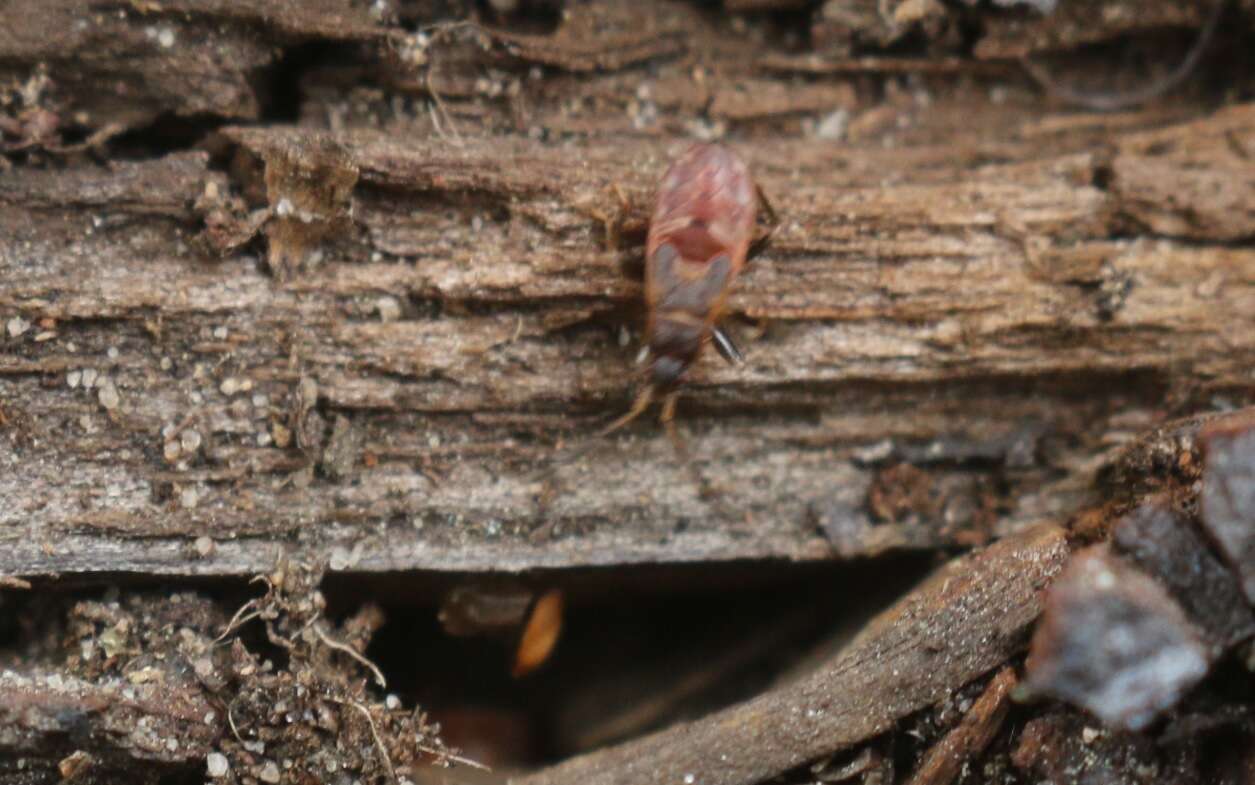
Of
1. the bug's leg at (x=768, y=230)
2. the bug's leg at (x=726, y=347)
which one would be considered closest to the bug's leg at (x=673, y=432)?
the bug's leg at (x=726, y=347)

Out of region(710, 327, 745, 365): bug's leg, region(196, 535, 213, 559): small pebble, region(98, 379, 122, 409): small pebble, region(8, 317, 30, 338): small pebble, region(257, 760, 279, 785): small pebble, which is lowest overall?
region(257, 760, 279, 785): small pebble

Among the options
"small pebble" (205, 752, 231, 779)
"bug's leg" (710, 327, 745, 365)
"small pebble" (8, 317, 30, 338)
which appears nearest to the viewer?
"small pebble" (205, 752, 231, 779)

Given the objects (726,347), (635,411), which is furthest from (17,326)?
(726,347)

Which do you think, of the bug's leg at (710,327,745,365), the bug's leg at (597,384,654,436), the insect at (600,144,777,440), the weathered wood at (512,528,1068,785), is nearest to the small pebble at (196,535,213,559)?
the weathered wood at (512,528,1068,785)

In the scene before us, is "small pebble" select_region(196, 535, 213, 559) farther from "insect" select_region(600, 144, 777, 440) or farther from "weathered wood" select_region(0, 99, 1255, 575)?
"insect" select_region(600, 144, 777, 440)

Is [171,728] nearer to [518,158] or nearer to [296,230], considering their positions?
[296,230]

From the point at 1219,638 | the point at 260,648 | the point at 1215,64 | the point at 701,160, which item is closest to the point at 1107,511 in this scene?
the point at 1219,638

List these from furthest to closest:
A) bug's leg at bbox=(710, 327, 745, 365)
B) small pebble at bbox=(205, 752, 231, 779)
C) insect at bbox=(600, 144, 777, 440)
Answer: bug's leg at bbox=(710, 327, 745, 365)
insect at bbox=(600, 144, 777, 440)
small pebble at bbox=(205, 752, 231, 779)

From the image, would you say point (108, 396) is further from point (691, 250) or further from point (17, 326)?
point (691, 250)
